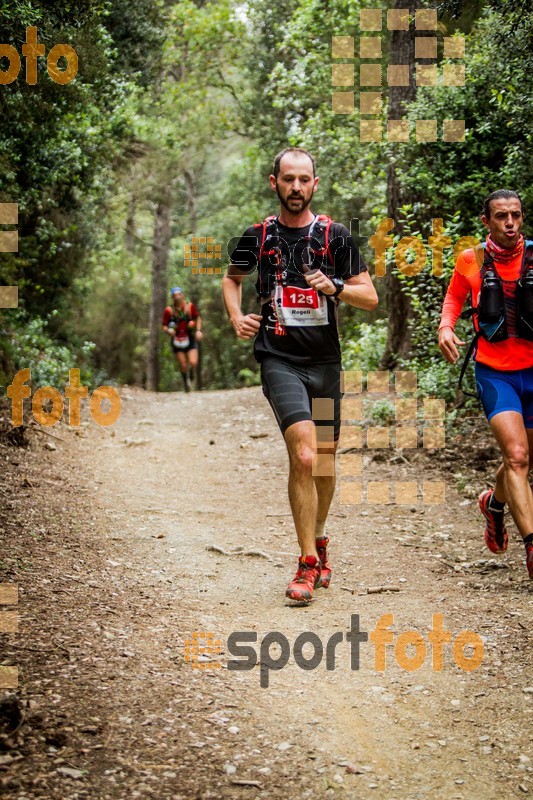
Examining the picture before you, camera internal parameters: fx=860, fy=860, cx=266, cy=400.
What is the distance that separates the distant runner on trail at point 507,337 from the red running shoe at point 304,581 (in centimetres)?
128

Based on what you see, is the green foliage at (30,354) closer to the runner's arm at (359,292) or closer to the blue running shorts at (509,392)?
the runner's arm at (359,292)

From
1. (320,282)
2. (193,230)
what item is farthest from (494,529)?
(193,230)

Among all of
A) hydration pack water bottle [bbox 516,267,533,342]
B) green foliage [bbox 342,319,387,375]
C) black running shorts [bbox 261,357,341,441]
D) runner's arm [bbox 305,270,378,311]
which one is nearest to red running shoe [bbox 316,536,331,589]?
black running shorts [bbox 261,357,341,441]

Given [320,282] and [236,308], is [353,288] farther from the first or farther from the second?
[236,308]

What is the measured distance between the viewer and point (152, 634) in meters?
4.55

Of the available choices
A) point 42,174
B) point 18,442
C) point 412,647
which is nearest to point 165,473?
point 18,442

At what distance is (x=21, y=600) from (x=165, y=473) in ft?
15.6

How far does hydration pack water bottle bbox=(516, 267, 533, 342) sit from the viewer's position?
17.3ft

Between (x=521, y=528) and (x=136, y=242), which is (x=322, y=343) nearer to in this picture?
(x=521, y=528)

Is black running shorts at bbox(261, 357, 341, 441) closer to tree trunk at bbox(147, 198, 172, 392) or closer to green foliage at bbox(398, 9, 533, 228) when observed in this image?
green foliage at bbox(398, 9, 533, 228)

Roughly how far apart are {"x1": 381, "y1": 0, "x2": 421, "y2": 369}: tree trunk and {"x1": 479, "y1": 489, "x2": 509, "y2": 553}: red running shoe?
5.28 m

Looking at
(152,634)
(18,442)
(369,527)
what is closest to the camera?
(152,634)

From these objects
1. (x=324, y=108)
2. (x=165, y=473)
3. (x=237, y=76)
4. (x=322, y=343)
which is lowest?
(x=165, y=473)

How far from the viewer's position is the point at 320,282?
196 inches
